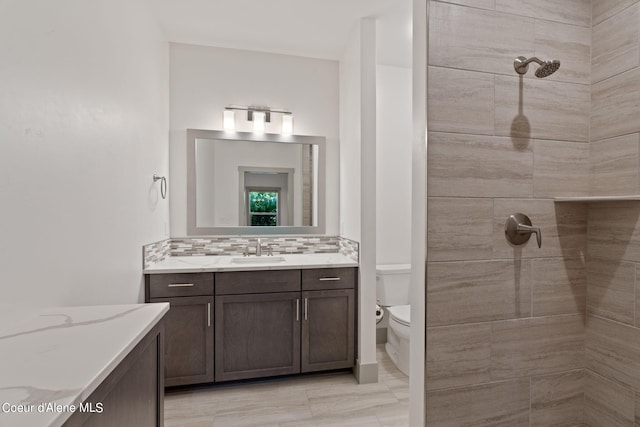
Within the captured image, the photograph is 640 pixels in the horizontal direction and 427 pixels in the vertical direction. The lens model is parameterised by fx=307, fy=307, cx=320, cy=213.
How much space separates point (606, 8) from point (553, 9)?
0.22m

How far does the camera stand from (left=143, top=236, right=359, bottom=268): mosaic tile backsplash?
2.64 metres

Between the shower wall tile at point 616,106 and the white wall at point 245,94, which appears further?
the white wall at point 245,94

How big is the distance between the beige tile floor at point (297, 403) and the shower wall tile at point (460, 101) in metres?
1.73

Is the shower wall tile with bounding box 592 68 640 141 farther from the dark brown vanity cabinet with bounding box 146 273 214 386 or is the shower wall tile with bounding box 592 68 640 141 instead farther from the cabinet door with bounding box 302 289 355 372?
the dark brown vanity cabinet with bounding box 146 273 214 386

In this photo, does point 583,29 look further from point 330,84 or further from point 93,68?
point 93,68

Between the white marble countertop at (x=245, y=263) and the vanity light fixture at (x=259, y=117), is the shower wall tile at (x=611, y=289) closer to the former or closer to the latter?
the white marble countertop at (x=245, y=263)

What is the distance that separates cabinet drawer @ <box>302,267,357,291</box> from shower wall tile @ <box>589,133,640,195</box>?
1508 millimetres

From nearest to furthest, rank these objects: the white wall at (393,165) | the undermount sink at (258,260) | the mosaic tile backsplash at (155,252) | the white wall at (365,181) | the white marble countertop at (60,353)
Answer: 1. the white marble countertop at (60,353)
2. the mosaic tile backsplash at (155,252)
3. the white wall at (365,181)
4. the undermount sink at (258,260)
5. the white wall at (393,165)

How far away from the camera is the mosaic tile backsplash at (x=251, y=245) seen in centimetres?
264

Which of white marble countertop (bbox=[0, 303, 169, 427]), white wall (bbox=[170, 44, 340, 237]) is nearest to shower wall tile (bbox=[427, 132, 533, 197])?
white marble countertop (bbox=[0, 303, 169, 427])

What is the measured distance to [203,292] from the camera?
2.13 m

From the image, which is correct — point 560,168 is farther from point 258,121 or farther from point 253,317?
point 258,121

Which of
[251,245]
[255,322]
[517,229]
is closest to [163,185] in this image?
A: [251,245]

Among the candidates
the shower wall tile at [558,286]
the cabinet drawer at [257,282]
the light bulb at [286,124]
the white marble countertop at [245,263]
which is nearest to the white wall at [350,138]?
the white marble countertop at [245,263]
